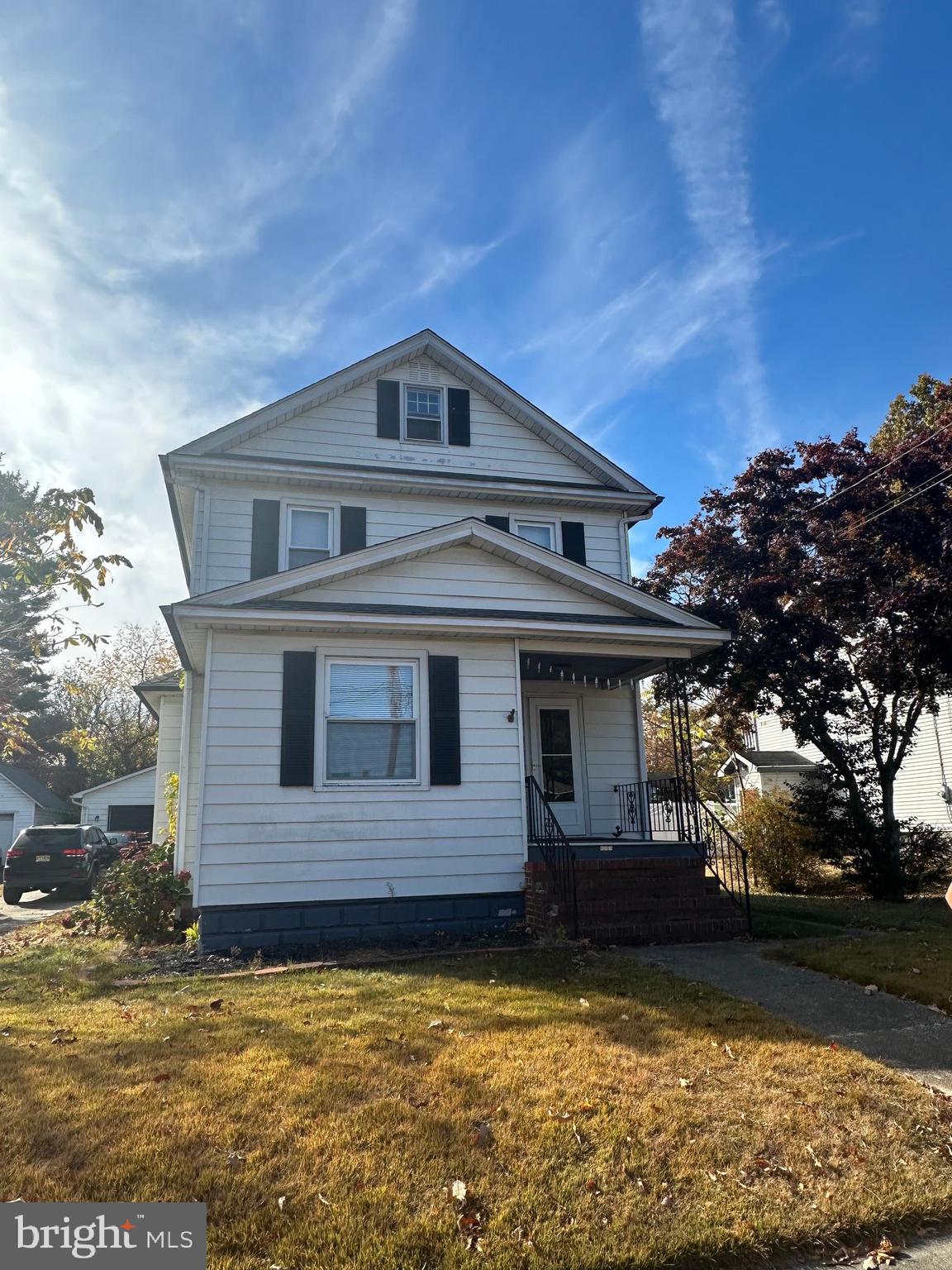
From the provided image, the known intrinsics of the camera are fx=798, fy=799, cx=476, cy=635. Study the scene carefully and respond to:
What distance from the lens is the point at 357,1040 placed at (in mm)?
5227

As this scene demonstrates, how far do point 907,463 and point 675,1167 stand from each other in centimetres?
1329

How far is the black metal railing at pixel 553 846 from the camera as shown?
351 inches

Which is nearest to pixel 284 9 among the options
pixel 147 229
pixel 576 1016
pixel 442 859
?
pixel 147 229

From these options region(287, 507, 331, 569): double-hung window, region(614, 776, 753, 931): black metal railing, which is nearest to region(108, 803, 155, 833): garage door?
region(287, 507, 331, 569): double-hung window

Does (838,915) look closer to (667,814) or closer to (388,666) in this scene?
(667,814)

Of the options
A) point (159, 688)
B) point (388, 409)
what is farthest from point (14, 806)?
point (388, 409)

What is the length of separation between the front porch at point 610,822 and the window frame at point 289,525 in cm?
369

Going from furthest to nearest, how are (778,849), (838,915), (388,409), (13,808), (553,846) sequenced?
(13,808) < (778,849) < (388,409) < (838,915) < (553,846)

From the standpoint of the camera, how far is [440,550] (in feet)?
35.1

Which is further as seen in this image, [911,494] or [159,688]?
[159,688]

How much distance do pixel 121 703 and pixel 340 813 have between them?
38970 mm

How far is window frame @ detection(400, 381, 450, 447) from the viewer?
538 inches

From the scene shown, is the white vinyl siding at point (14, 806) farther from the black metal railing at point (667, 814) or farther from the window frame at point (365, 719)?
the black metal railing at point (667, 814)

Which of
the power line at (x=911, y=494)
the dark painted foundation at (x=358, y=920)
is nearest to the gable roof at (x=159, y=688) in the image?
the dark painted foundation at (x=358, y=920)
